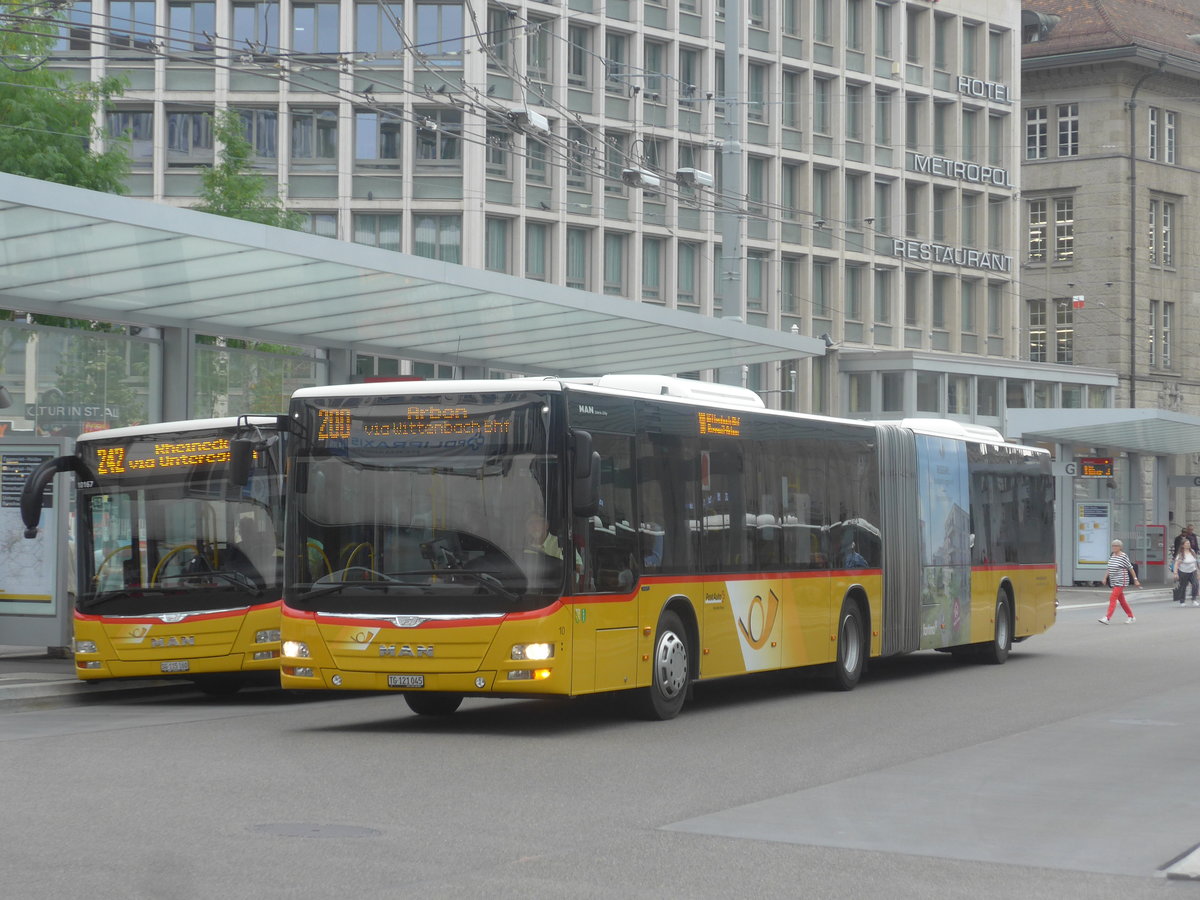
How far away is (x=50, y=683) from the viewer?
18.9 meters

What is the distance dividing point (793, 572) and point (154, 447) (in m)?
5.99

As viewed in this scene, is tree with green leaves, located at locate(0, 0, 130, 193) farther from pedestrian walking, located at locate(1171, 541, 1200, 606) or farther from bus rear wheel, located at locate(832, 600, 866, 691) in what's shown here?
pedestrian walking, located at locate(1171, 541, 1200, 606)

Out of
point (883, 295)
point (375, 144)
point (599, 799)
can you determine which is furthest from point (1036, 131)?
point (599, 799)

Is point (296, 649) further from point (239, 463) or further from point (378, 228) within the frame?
point (378, 228)

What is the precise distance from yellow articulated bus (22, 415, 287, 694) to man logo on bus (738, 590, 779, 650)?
13.6 ft

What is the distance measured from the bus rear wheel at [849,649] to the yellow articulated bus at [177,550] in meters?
5.67

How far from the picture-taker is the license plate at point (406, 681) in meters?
14.4

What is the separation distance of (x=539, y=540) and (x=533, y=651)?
0.81 metres

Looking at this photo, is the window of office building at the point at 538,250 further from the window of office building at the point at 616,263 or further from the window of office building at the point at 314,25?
the window of office building at the point at 314,25

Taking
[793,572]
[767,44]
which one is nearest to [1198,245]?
[767,44]

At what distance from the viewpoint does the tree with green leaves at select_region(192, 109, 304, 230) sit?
37.2 metres

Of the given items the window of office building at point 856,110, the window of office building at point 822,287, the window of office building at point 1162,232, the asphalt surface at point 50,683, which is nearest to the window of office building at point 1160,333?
the window of office building at point 1162,232

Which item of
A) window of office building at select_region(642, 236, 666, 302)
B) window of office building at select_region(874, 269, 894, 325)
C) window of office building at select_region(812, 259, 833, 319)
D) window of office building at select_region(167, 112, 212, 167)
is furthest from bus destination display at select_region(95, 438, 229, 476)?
window of office building at select_region(874, 269, 894, 325)

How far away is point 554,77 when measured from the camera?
183ft
